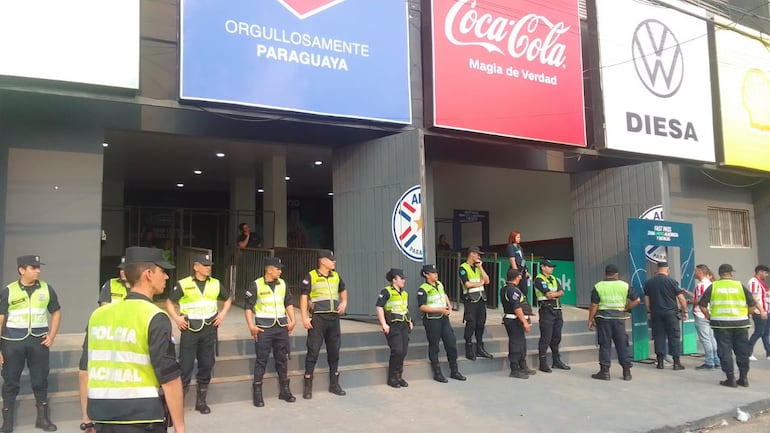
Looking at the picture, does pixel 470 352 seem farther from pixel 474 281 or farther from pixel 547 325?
pixel 547 325

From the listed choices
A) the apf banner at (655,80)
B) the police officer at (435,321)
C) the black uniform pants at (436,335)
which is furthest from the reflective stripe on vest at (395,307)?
the apf banner at (655,80)

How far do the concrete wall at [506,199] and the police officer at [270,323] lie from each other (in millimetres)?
7675

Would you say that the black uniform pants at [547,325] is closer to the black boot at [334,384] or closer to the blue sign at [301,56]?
the black boot at [334,384]

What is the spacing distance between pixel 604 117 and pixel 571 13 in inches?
89.4

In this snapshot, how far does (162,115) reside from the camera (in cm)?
908

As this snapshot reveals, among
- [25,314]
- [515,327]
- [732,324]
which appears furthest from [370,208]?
[732,324]

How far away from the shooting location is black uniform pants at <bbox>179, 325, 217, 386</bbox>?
6.70 metres

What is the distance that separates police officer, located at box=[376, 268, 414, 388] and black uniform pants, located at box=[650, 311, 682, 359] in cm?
450

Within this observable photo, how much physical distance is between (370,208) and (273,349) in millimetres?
3688

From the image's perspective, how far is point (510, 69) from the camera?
1123 centimetres

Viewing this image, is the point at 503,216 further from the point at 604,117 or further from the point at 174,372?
the point at 174,372

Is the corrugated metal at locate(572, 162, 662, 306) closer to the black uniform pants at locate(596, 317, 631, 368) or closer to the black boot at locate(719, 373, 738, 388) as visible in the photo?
the black uniform pants at locate(596, 317, 631, 368)

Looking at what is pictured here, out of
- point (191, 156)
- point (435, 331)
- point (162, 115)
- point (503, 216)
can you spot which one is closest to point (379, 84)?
point (162, 115)

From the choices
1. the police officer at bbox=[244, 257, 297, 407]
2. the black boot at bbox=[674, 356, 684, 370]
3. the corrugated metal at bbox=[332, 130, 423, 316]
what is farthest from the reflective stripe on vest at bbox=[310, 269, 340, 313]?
the black boot at bbox=[674, 356, 684, 370]
